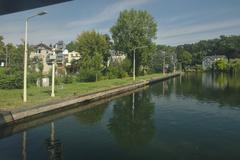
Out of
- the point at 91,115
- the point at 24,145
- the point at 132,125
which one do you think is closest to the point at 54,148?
the point at 24,145

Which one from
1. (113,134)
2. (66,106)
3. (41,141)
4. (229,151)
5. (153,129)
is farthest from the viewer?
(66,106)

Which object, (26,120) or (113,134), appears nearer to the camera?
(113,134)

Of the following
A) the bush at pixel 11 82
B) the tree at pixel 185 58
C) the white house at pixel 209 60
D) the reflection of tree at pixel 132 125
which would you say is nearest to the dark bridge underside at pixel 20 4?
the reflection of tree at pixel 132 125

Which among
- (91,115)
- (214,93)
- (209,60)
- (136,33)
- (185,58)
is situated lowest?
(91,115)

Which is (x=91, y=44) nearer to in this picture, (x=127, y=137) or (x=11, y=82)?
(x=11, y=82)

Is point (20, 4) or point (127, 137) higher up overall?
point (20, 4)

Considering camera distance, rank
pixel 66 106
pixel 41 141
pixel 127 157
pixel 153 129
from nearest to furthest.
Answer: pixel 127 157
pixel 41 141
pixel 153 129
pixel 66 106

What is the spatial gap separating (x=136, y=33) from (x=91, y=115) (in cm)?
5333

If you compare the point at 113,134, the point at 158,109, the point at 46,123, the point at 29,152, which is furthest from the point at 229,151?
the point at 158,109

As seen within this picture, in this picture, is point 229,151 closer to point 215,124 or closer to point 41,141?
point 215,124

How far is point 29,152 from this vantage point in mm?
12672

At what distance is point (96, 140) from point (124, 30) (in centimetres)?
6151

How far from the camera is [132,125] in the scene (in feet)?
63.0

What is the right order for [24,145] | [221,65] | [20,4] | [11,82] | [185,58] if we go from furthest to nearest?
[185,58], [221,65], [11,82], [24,145], [20,4]
